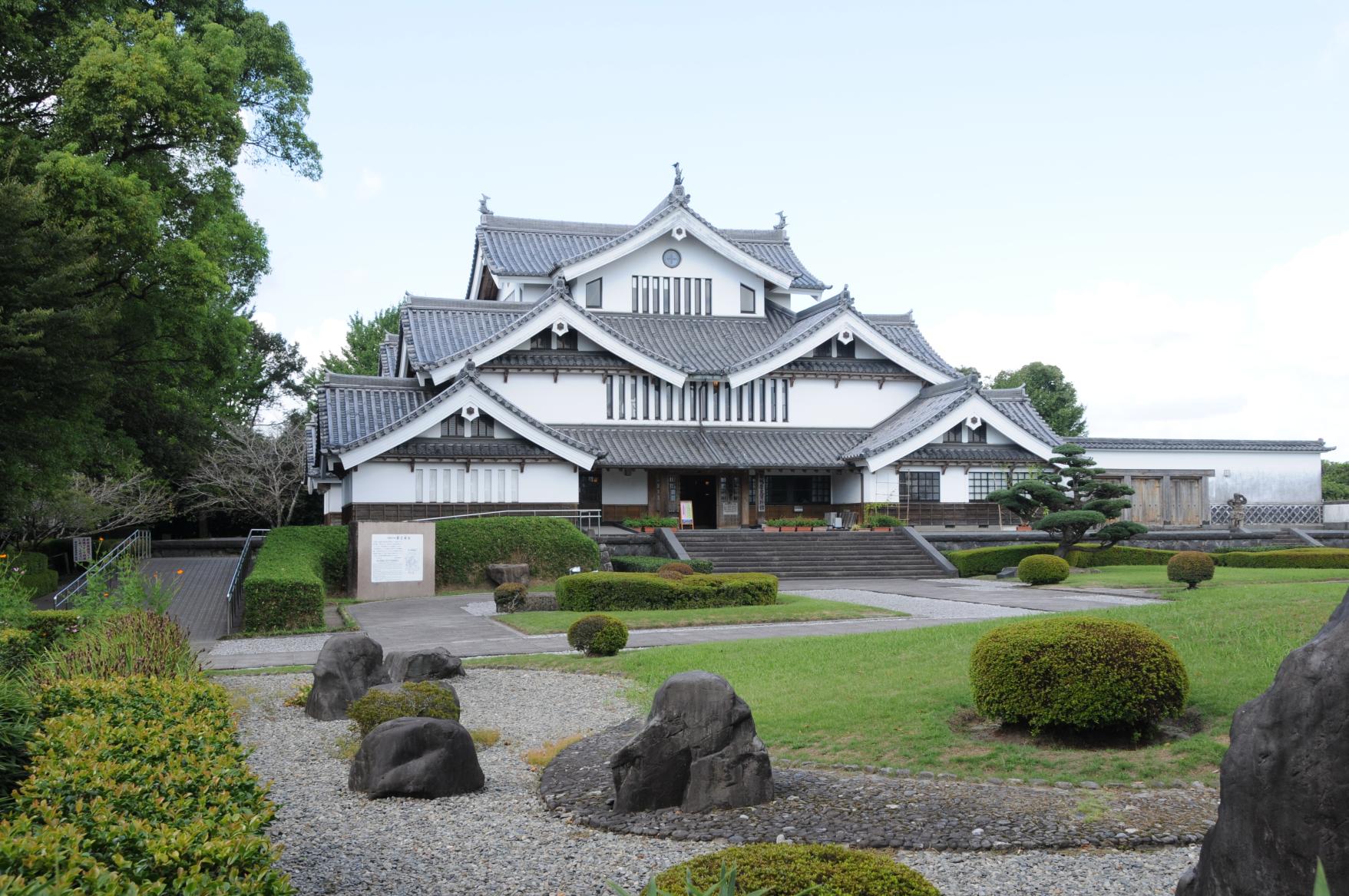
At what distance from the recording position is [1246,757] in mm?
4434

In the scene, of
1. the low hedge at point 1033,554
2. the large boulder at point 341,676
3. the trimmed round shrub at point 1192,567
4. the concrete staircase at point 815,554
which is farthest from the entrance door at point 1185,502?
the large boulder at point 341,676

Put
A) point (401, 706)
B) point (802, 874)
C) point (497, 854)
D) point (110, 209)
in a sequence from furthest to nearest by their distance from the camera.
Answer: point (110, 209), point (401, 706), point (497, 854), point (802, 874)

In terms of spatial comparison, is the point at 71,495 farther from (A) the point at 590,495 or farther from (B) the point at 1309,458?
(B) the point at 1309,458

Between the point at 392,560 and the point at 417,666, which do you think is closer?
the point at 417,666

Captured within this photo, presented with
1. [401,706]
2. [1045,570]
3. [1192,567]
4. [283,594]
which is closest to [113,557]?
[283,594]

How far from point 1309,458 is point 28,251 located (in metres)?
47.6

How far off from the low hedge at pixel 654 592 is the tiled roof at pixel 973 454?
660 inches

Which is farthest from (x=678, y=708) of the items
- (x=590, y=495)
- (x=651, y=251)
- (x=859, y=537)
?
(x=651, y=251)

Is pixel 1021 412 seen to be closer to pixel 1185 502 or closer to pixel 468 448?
pixel 1185 502

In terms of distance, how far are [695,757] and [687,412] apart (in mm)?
33778

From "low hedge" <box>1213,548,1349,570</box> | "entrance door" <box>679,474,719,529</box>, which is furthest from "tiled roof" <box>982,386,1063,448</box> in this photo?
"entrance door" <box>679,474,719,529</box>

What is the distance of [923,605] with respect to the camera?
2350cm

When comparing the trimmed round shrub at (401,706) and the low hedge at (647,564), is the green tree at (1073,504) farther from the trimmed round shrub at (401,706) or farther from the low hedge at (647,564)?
the trimmed round shrub at (401,706)

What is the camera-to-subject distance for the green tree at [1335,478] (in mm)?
55844
